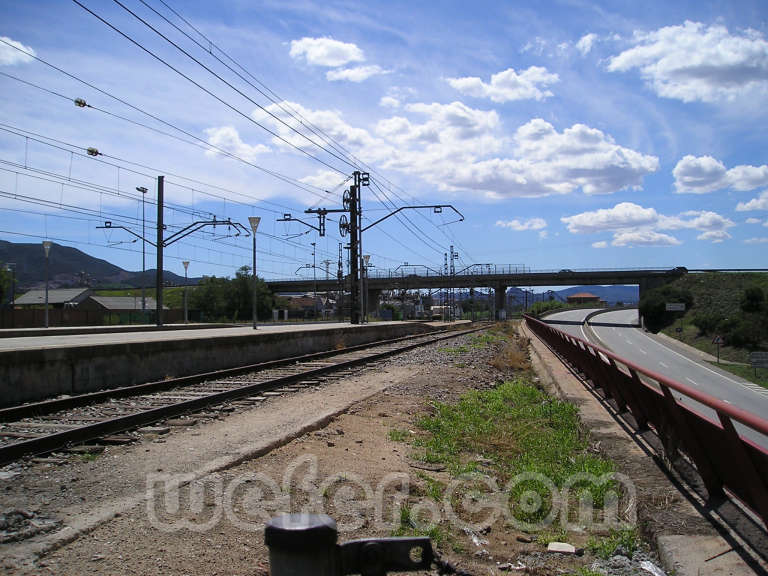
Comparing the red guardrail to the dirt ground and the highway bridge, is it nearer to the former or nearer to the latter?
the dirt ground

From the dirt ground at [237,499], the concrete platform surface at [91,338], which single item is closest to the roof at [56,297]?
the concrete platform surface at [91,338]

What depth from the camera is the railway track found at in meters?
7.39

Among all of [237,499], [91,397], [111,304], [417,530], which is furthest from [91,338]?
[111,304]

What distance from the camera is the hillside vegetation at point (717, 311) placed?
76.8 meters

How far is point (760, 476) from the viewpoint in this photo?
4547 mm

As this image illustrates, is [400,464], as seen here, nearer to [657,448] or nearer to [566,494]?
[566,494]

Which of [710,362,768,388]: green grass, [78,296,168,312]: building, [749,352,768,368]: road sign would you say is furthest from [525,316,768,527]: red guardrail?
[78,296,168,312]: building

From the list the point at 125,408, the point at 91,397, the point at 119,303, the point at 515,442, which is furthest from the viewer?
the point at 119,303

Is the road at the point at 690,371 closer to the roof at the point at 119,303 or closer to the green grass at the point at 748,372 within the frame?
the green grass at the point at 748,372

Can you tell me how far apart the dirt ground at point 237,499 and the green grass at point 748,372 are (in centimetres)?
5261

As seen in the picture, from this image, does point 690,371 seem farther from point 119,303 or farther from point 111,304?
point 119,303

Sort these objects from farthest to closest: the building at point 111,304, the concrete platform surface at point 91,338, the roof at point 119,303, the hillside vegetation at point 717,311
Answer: the roof at point 119,303 → the building at point 111,304 → the hillside vegetation at point 717,311 → the concrete platform surface at point 91,338

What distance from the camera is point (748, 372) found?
197 ft

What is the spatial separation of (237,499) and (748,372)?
6545 cm
